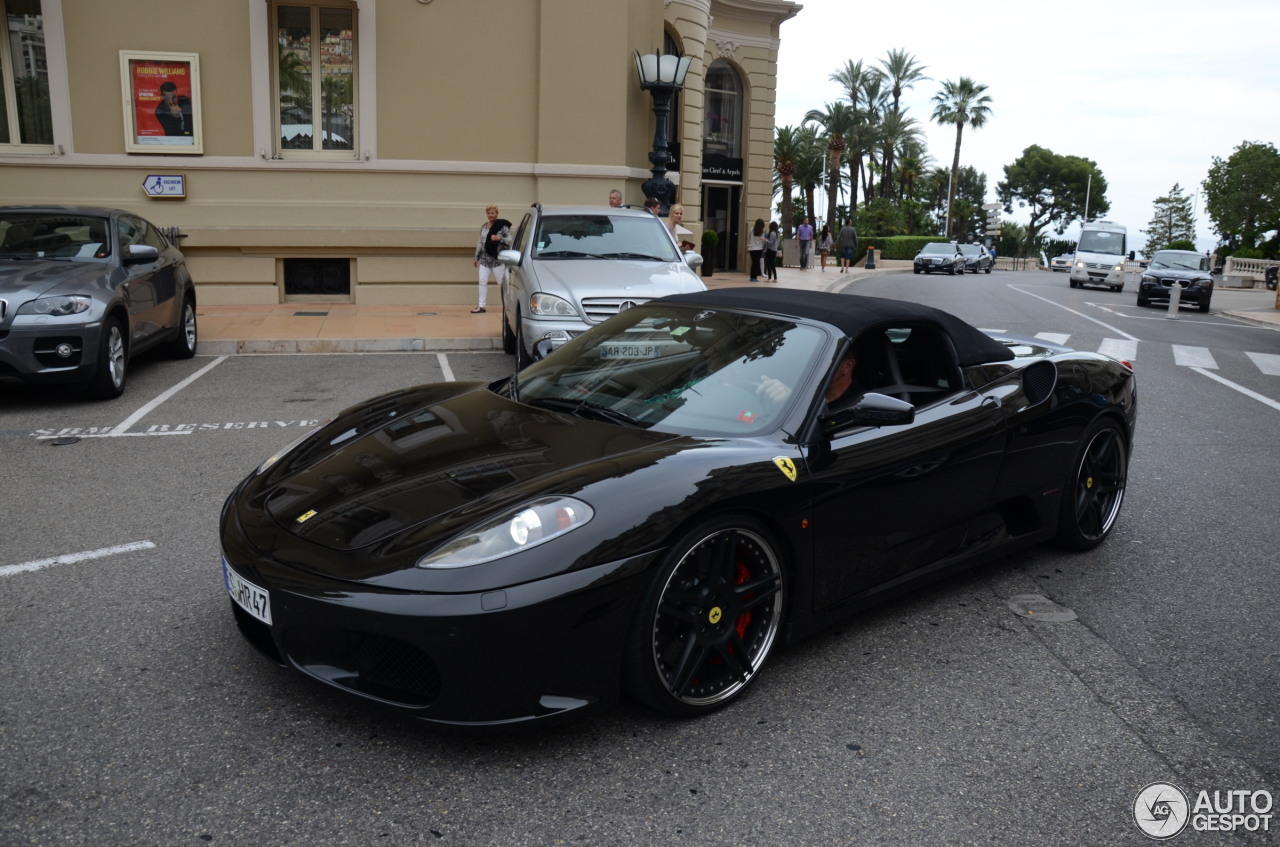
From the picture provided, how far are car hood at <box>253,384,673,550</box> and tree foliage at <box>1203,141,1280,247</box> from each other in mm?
50531

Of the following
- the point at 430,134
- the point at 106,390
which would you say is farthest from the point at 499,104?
the point at 106,390

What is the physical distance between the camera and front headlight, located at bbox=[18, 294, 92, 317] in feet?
26.9

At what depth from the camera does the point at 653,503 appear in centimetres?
328

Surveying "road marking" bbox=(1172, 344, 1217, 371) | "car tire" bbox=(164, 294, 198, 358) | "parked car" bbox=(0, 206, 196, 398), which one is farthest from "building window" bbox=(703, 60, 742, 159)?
"parked car" bbox=(0, 206, 196, 398)

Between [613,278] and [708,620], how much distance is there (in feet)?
23.4

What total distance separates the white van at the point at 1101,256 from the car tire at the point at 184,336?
108ft

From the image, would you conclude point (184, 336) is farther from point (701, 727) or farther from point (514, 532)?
point (701, 727)

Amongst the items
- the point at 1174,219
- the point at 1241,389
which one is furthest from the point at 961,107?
the point at 1241,389

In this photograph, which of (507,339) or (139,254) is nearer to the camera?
(139,254)

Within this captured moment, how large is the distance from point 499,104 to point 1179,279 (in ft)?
62.7

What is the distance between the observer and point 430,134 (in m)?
16.8

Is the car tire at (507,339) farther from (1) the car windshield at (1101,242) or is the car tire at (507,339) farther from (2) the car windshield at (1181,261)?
(1) the car windshield at (1101,242)

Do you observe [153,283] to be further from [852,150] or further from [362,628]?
[852,150]

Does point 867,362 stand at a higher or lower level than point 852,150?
lower
